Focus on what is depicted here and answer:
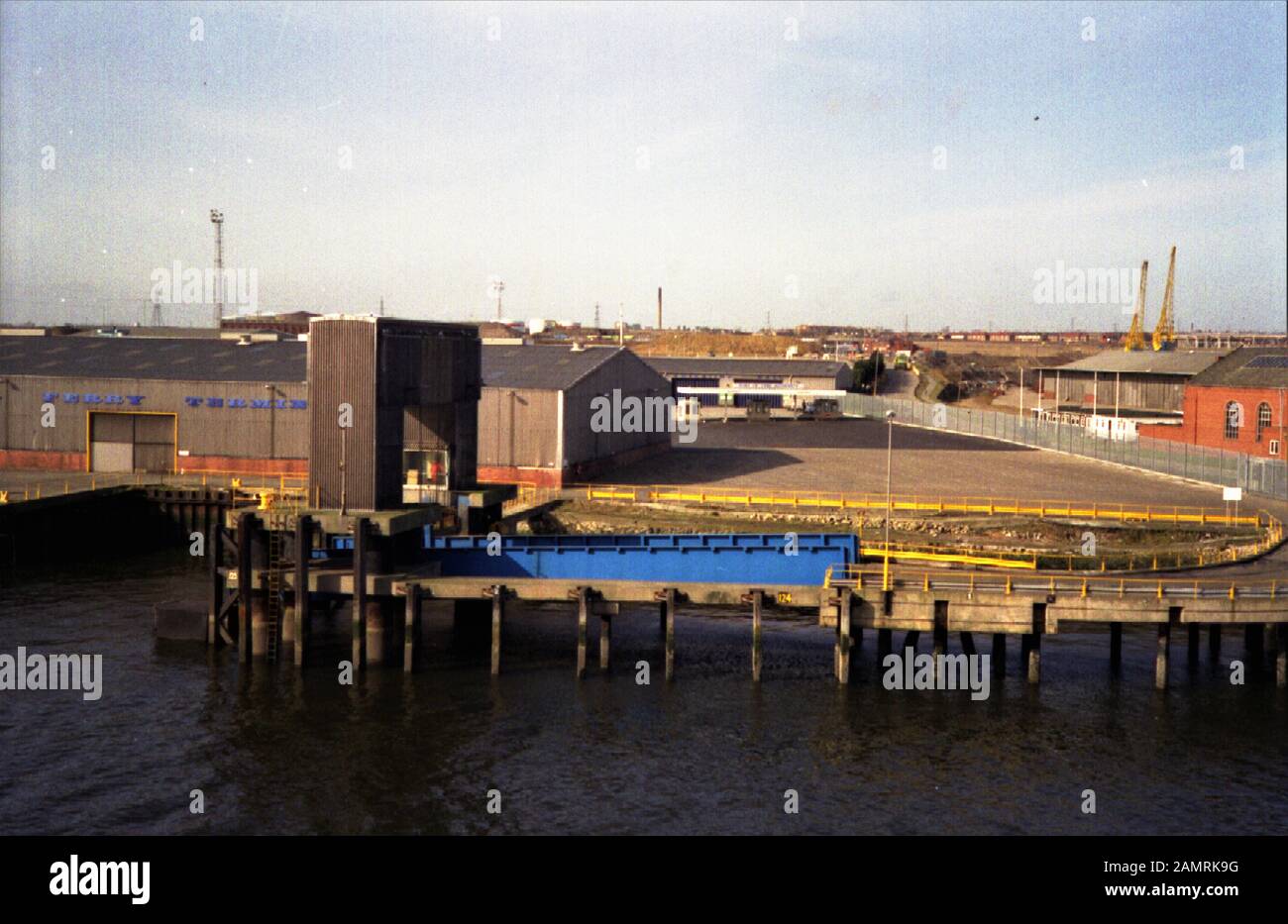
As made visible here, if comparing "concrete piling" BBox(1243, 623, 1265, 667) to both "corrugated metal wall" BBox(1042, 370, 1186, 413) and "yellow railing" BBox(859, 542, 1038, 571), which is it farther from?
"corrugated metal wall" BBox(1042, 370, 1186, 413)

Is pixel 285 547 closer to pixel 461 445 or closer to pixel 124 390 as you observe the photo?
pixel 461 445

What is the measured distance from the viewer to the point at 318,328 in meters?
41.7

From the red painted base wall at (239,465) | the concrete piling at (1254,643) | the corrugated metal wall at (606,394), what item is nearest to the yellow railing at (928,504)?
the corrugated metal wall at (606,394)

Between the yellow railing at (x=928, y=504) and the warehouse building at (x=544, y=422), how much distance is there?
233 cm

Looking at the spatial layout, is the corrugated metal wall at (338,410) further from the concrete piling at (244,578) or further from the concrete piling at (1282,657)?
the concrete piling at (1282,657)

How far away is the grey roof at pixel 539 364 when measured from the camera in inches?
2785

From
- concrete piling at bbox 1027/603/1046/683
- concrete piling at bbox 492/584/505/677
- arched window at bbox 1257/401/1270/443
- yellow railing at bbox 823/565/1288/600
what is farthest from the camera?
arched window at bbox 1257/401/1270/443

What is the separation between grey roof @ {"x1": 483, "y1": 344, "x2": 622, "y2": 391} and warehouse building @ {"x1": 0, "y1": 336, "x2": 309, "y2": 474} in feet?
34.0

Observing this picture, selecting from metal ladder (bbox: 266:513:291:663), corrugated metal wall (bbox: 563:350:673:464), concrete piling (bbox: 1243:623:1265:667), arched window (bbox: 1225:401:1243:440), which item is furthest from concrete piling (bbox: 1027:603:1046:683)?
arched window (bbox: 1225:401:1243:440)

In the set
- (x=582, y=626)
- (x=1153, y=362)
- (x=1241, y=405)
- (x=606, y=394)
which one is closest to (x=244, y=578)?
(x=582, y=626)

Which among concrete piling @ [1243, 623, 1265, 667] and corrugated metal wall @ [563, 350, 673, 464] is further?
corrugated metal wall @ [563, 350, 673, 464]

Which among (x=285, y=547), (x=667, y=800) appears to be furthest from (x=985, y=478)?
(x=667, y=800)

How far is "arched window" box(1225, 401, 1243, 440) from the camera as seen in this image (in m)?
83.2
